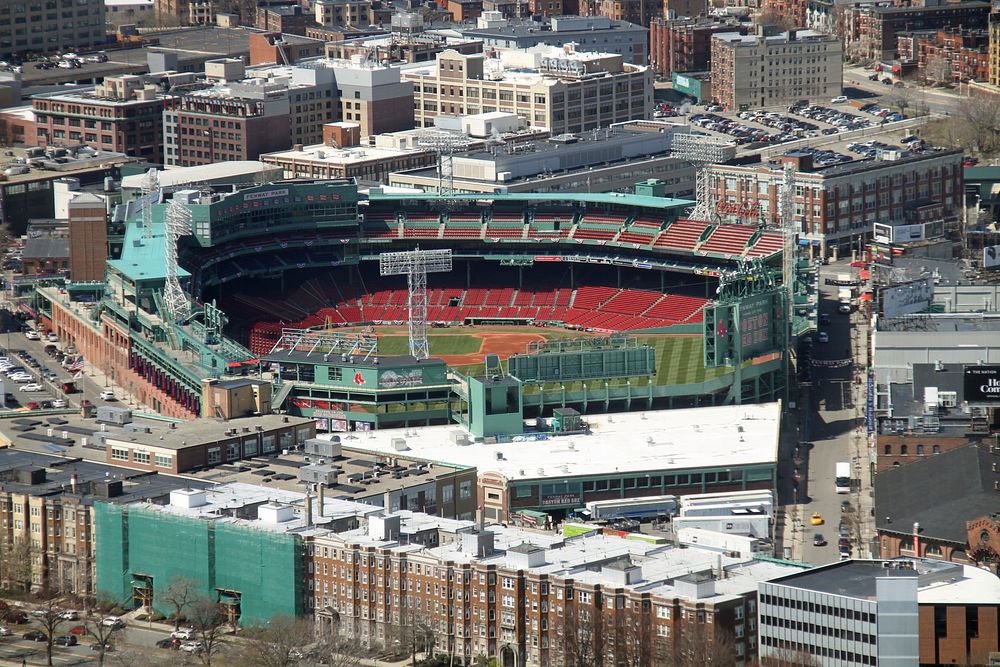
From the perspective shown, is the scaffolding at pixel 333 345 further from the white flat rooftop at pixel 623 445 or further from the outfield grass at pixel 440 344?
the outfield grass at pixel 440 344

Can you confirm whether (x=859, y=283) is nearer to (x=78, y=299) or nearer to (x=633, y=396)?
(x=633, y=396)

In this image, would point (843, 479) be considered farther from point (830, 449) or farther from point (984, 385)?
point (984, 385)

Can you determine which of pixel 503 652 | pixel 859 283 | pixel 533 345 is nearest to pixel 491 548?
pixel 503 652

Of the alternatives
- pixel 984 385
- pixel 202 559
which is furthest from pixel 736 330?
pixel 202 559

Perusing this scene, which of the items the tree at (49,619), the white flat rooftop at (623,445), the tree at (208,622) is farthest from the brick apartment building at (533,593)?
the white flat rooftop at (623,445)

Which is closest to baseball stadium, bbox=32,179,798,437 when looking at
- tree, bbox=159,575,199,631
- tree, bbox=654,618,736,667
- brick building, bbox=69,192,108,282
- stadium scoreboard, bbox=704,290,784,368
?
stadium scoreboard, bbox=704,290,784,368

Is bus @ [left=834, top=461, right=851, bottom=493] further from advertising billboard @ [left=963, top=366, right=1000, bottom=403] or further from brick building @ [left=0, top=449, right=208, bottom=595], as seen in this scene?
brick building @ [left=0, top=449, right=208, bottom=595]
